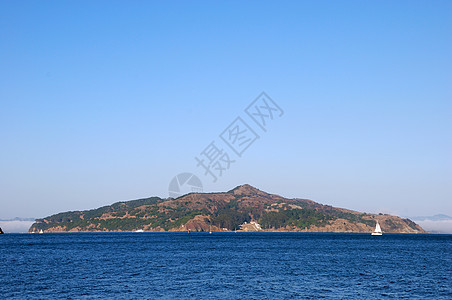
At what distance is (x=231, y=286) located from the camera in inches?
2832

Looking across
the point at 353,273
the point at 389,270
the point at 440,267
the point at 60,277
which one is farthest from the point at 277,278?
the point at 440,267

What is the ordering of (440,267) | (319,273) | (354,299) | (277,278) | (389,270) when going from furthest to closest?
(440,267) → (389,270) → (319,273) → (277,278) → (354,299)

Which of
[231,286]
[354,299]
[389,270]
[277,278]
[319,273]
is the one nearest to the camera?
[354,299]

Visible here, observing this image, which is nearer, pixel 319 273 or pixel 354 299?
pixel 354 299

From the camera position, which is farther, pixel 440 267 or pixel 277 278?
pixel 440 267

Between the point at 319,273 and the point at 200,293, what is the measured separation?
33212 millimetres

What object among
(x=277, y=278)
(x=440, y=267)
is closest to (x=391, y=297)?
(x=277, y=278)

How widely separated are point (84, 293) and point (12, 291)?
1096cm

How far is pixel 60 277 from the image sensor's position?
81750 millimetres

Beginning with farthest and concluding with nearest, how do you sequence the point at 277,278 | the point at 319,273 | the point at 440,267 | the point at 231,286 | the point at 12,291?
the point at 440,267, the point at 319,273, the point at 277,278, the point at 231,286, the point at 12,291

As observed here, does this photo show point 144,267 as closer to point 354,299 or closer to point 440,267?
point 354,299

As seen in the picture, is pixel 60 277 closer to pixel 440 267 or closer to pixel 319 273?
pixel 319 273

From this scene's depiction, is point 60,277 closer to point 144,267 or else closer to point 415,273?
point 144,267

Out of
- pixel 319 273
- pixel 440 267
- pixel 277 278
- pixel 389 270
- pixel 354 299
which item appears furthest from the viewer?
pixel 440 267
